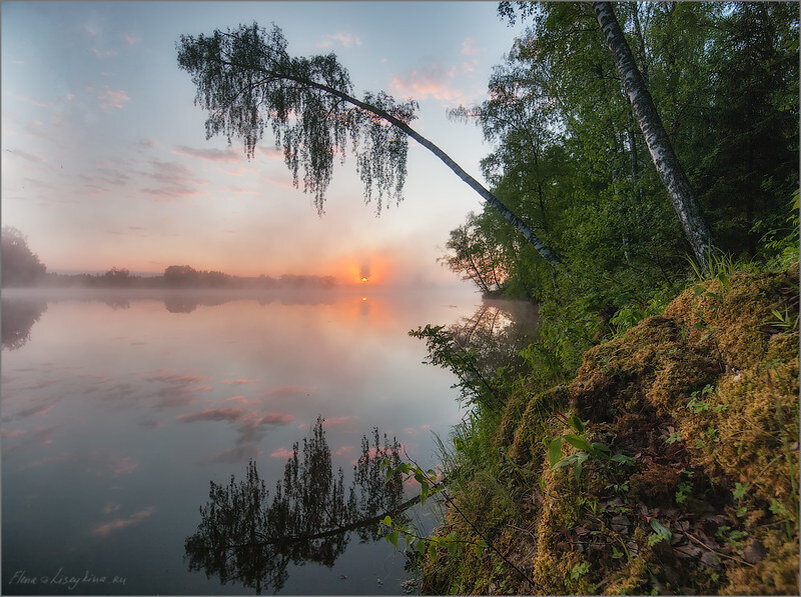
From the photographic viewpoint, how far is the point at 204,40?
26.0 feet

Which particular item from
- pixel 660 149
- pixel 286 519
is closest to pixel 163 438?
pixel 286 519

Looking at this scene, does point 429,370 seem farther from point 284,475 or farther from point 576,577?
point 576,577

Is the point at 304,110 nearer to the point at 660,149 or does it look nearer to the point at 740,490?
the point at 660,149

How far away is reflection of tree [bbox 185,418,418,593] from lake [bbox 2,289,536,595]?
0.14m

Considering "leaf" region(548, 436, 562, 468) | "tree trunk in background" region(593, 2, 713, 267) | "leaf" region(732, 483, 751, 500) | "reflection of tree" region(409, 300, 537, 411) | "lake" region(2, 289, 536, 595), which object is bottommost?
"lake" region(2, 289, 536, 595)

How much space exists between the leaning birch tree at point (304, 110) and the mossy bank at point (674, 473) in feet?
16.9

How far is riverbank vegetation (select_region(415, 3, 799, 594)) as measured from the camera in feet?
5.47

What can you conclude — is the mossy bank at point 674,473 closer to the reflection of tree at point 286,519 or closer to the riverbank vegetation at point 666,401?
the riverbank vegetation at point 666,401

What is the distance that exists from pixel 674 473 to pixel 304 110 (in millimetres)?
10207

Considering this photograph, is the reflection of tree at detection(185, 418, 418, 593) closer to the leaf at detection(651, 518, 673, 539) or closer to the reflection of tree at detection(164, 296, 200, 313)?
the leaf at detection(651, 518, 673, 539)

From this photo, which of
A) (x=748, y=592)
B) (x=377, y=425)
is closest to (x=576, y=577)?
(x=748, y=592)

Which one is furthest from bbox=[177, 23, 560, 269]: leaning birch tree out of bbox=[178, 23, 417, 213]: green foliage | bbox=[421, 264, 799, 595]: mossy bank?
bbox=[421, 264, 799, 595]: mossy bank

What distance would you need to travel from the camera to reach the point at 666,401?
238cm

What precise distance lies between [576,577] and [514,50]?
65.8ft
